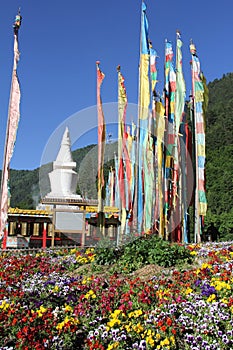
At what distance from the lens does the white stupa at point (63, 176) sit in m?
25.0

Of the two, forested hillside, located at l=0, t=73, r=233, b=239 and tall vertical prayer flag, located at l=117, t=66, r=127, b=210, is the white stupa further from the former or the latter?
tall vertical prayer flag, located at l=117, t=66, r=127, b=210

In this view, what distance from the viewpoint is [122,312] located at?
522 centimetres

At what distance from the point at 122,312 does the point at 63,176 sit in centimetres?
2065

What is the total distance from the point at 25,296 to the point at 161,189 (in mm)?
9873

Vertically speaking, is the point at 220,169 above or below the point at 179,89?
above

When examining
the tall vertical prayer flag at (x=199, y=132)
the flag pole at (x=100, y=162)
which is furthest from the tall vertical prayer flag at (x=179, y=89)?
the flag pole at (x=100, y=162)

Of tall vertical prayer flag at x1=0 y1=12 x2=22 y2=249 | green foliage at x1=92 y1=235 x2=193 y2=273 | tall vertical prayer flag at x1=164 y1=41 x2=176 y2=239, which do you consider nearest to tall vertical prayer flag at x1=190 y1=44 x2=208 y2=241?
tall vertical prayer flag at x1=164 y1=41 x2=176 y2=239

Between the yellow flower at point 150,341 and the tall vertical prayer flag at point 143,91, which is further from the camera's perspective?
the tall vertical prayer flag at point 143,91

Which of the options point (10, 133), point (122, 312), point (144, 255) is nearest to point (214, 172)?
point (10, 133)

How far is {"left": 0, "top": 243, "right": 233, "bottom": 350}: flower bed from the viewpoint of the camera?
4539mm

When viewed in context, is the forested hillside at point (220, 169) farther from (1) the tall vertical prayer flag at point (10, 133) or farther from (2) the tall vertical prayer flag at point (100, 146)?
(1) the tall vertical prayer flag at point (10, 133)

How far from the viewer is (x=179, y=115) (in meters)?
16.6

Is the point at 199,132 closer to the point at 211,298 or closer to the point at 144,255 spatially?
the point at 144,255

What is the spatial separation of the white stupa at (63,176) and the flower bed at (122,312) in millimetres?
17377
